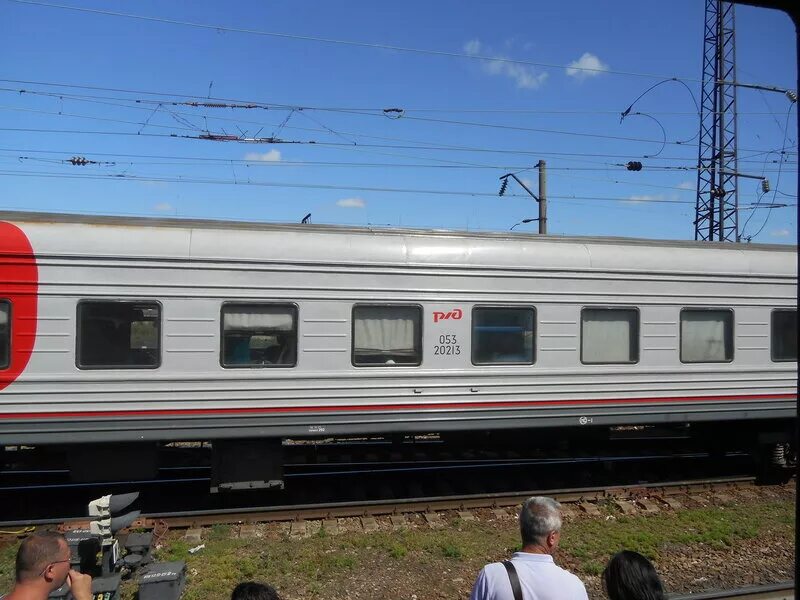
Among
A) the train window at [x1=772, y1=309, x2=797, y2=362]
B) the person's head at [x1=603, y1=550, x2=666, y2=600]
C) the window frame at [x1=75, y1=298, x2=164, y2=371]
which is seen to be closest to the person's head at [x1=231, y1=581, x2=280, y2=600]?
the person's head at [x1=603, y1=550, x2=666, y2=600]

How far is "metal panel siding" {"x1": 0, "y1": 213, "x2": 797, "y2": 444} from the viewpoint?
7.08m

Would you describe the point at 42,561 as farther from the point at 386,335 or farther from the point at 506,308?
the point at 506,308

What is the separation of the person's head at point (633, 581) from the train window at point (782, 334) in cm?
748

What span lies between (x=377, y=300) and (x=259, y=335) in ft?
4.64

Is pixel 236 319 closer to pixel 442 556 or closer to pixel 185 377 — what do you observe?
pixel 185 377

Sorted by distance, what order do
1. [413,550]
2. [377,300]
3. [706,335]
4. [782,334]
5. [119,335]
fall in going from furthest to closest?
1. [782,334]
2. [706,335]
3. [377,300]
4. [119,335]
5. [413,550]

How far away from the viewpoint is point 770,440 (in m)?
9.26

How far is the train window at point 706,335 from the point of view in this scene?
8781mm

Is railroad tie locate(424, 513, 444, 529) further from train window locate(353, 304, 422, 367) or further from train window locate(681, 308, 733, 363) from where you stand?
train window locate(681, 308, 733, 363)

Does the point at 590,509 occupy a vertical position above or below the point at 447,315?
below

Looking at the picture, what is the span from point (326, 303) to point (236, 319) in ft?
3.37

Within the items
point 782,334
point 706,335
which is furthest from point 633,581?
point 782,334

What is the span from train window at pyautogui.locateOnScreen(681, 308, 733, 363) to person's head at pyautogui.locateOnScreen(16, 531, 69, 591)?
25.4ft

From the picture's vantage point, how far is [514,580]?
9.66ft
